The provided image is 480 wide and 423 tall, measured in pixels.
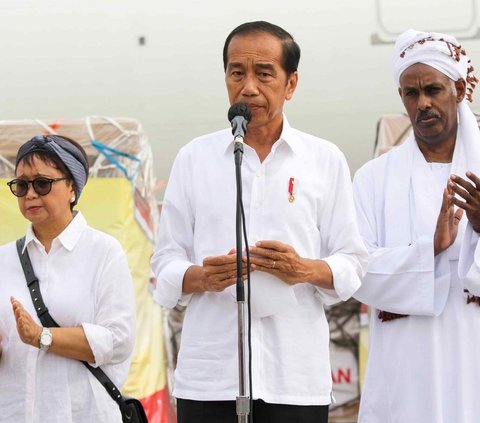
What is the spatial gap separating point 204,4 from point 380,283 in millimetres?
3486

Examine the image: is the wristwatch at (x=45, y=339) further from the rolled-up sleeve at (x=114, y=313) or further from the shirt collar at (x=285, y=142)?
the shirt collar at (x=285, y=142)

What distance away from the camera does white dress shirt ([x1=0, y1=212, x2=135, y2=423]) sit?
3428mm

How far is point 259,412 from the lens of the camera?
3152 mm

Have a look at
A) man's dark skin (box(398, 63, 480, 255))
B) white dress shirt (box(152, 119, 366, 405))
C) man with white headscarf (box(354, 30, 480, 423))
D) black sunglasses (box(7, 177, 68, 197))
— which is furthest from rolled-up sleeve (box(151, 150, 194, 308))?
man's dark skin (box(398, 63, 480, 255))

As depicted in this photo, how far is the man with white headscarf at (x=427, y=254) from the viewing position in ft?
11.7

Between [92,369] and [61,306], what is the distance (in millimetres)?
226

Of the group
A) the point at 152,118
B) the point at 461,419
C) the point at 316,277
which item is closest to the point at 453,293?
the point at 461,419

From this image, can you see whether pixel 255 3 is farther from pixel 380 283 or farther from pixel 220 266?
pixel 220 266

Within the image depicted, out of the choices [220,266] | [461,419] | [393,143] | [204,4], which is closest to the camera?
[220,266]

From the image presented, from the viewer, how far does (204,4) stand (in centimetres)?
672

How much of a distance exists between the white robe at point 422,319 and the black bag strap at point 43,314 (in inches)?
33.6

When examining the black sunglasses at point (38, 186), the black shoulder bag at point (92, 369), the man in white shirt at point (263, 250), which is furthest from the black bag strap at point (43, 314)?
the man in white shirt at point (263, 250)

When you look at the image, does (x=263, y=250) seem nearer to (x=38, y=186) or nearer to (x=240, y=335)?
(x=240, y=335)

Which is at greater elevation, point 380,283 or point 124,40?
point 124,40
